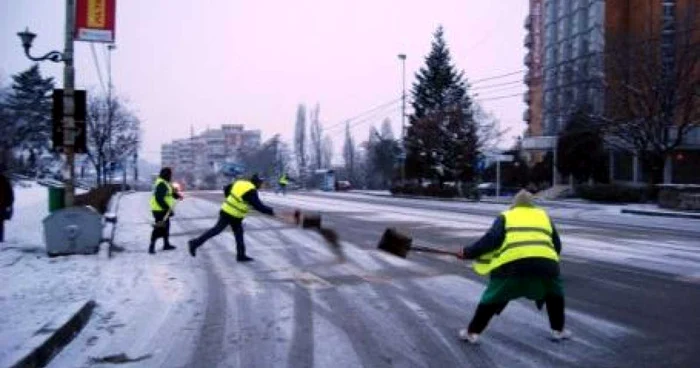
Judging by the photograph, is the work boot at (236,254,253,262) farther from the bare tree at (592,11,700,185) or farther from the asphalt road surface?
the bare tree at (592,11,700,185)

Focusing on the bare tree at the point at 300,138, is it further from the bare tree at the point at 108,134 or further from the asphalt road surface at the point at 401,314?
the asphalt road surface at the point at 401,314

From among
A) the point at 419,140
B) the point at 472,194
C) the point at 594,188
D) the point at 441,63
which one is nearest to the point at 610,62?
the point at 594,188


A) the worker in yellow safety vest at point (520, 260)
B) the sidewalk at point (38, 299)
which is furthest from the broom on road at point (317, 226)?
the worker in yellow safety vest at point (520, 260)

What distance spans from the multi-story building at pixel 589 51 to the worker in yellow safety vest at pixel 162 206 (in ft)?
107

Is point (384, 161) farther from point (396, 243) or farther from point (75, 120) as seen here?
point (396, 243)

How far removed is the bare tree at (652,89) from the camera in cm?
4297

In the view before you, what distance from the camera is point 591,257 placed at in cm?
1592

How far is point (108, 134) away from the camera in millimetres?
60906

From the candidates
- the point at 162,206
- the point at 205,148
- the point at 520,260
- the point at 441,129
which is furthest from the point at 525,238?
the point at 205,148

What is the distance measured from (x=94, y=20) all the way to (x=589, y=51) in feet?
177

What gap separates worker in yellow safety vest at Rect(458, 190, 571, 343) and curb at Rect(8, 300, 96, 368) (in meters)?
3.96

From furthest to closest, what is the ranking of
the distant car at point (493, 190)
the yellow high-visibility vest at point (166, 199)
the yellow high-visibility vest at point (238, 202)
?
the distant car at point (493, 190)
the yellow high-visibility vest at point (166, 199)
the yellow high-visibility vest at point (238, 202)

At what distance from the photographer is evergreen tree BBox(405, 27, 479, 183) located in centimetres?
5741

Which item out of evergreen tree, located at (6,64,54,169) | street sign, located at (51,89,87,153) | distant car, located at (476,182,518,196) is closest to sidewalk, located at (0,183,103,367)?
street sign, located at (51,89,87,153)
